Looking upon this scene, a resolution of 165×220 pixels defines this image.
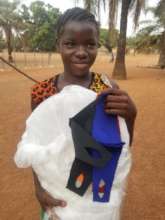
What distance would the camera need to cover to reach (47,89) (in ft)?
4.12

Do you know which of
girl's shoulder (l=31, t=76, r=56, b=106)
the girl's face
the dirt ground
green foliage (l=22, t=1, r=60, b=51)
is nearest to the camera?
the girl's face

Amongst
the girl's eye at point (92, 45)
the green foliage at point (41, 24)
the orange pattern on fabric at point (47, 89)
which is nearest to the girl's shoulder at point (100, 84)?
the orange pattern on fabric at point (47, 89)

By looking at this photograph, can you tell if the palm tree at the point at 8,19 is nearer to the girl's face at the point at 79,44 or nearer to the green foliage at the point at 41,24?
the green foliage at the point at 41,24

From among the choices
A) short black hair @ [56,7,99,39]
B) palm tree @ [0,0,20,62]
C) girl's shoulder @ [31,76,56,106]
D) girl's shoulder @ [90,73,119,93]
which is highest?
palm tree @ [0,0,20,62]

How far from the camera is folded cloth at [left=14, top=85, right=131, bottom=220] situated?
991 millimetres

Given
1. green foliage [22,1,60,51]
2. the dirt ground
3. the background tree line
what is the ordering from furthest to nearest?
green foliage [22,1,60,51] < the background tree line < the dirt ground

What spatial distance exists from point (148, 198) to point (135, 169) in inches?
25.8

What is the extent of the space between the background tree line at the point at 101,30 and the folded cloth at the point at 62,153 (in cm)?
45

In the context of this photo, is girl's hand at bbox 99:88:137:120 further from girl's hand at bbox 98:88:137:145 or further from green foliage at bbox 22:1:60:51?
green foliage at bbox 22:1:60:51

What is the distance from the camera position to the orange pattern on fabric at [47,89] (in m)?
1.24

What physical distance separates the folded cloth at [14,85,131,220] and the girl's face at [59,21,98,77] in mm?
164

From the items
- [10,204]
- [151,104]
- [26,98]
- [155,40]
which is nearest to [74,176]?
[10,204]

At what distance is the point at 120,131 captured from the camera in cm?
103

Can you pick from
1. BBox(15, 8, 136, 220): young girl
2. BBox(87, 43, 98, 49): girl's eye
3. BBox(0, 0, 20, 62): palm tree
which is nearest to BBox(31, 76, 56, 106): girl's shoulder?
BBox(15, 8, 136, 220): young girl
